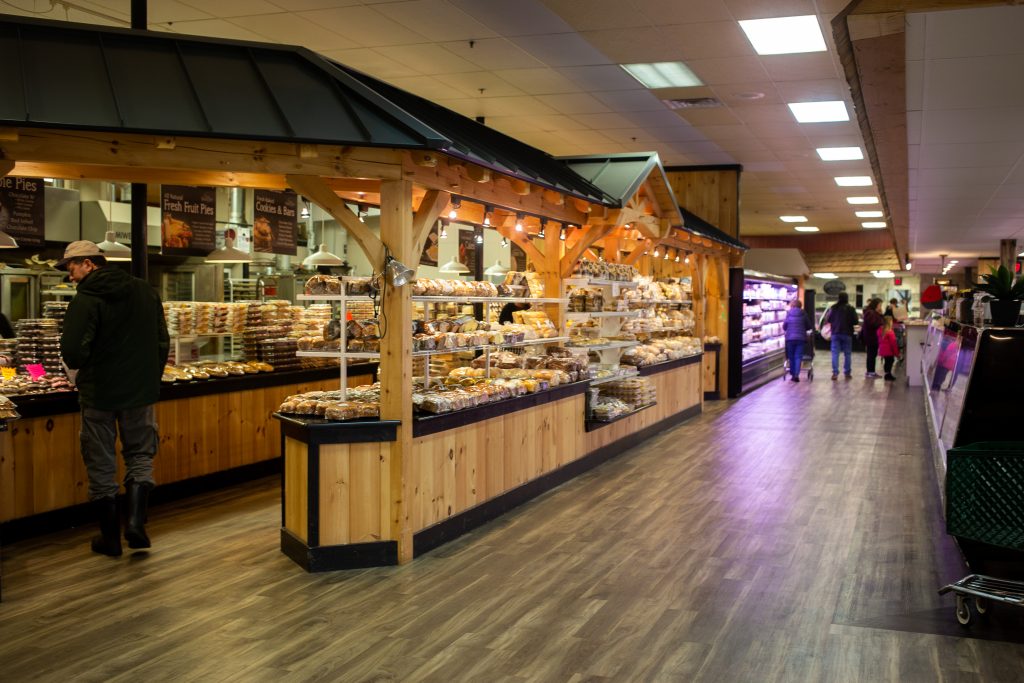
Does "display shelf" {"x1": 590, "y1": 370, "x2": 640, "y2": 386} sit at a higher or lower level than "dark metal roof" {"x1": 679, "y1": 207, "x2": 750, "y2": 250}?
lower

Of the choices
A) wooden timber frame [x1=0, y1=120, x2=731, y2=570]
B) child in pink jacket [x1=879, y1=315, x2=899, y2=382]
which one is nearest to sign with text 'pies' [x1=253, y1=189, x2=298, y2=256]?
wooden timber frame [x1=0, y1=120, x2=731, y2=570]

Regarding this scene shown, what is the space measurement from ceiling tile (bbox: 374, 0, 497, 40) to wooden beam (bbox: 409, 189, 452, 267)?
2.39 m

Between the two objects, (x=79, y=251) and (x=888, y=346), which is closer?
(x=79, y=251)

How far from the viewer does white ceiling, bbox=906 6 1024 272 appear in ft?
19.1

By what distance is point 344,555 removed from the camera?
5328mm

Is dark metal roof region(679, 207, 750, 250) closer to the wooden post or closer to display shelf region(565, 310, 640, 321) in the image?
display shelf region(565, 310, 640, 321)

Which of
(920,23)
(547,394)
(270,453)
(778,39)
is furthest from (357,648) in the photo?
(778,39)

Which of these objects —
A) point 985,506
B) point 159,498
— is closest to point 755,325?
point 159,498

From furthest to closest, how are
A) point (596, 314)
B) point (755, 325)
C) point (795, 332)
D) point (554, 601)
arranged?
point (755, 325)
point (795, 332)
point (596, 314)
point (554, 601)

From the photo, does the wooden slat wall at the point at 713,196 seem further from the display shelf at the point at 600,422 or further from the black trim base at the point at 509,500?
the display shelf at the point at 600,422

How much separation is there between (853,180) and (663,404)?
25.2 feet

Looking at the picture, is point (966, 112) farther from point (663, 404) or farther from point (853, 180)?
point (853, 180)

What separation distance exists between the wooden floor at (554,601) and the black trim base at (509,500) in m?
0.12

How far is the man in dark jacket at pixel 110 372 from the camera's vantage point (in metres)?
5.43
